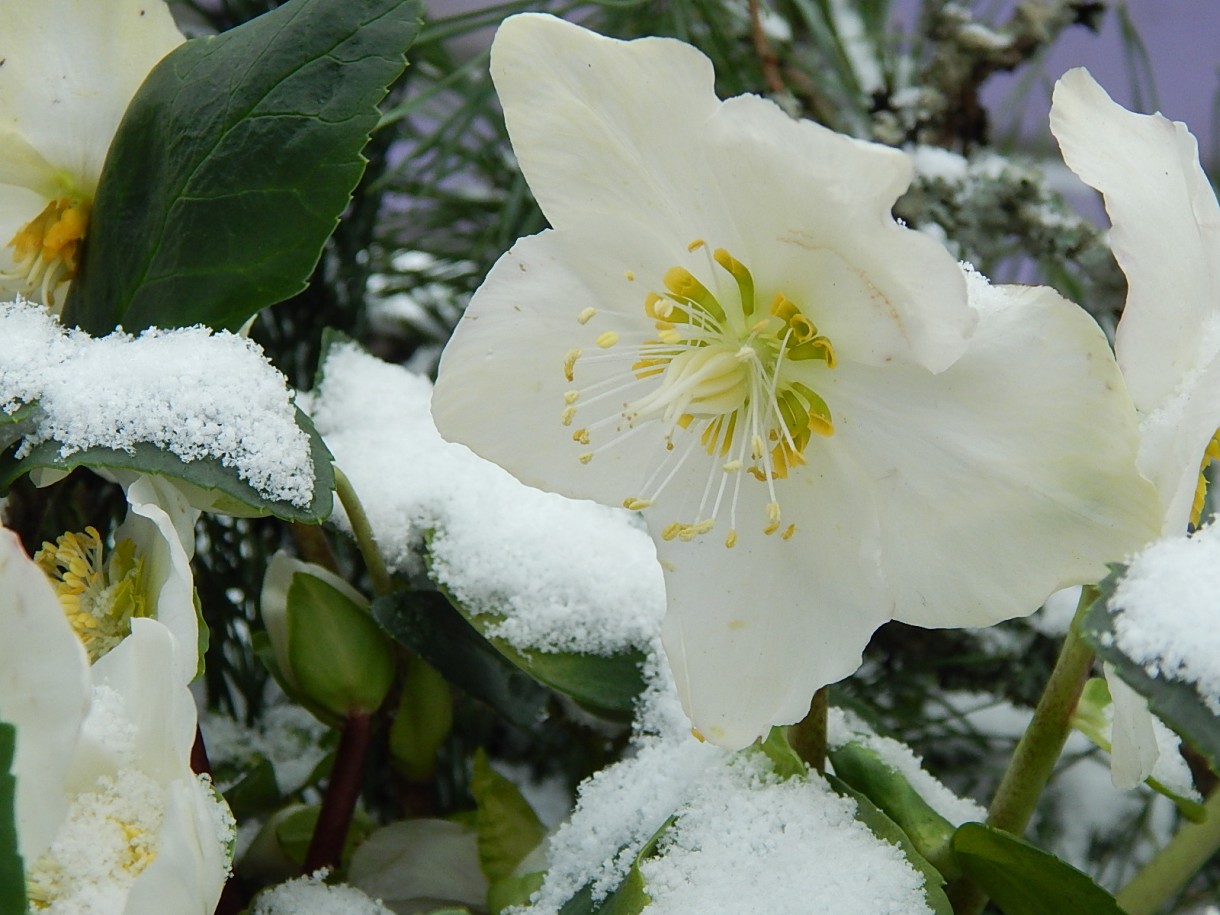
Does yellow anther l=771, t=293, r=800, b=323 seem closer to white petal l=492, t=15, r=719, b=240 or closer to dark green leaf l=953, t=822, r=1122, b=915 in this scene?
white petal l=492, t=15, r=719, b=240

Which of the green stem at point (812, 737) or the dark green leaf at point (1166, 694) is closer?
the dark green leaf at point (1166, 694)

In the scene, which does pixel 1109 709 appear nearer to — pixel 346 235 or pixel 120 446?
pixel 120 446

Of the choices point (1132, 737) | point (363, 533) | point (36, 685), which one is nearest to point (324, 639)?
point (363, 533)

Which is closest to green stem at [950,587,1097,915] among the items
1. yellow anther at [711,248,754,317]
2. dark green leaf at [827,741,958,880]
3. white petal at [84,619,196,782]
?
dark green leaf at [827,741,958,880]

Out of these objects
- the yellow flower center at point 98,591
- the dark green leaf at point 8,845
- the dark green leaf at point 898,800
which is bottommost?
the dark green leaf at point 898,800

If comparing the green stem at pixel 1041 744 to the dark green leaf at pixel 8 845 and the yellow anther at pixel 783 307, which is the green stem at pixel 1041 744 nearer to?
the yellow anther at pixel 783 307

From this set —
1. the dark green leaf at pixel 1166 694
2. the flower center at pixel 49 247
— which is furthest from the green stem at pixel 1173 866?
the flower center at pixel 49 247

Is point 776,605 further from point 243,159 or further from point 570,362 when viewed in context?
point 243,159
